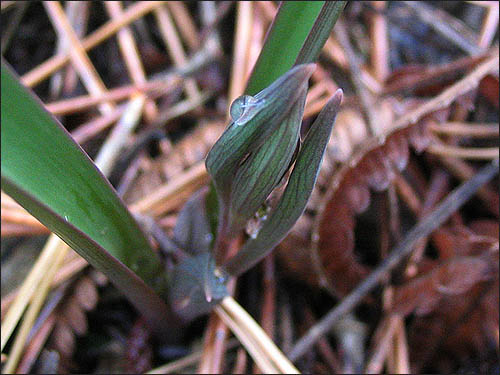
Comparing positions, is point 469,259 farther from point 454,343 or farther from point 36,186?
point 36,186

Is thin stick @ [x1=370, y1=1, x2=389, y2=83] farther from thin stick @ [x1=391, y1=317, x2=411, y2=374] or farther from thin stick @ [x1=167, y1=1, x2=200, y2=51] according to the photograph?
thin stick @ [x1=391, y1=317, x2=411, y2=374]

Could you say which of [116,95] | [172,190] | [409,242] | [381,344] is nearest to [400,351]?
[381,344]

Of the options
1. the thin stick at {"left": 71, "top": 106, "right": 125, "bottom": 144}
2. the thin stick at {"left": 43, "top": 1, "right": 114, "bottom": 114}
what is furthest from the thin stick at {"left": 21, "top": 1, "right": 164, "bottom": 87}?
the thin stick at {"left": 71, "top": 106, "right": 125, "bottom": 144}

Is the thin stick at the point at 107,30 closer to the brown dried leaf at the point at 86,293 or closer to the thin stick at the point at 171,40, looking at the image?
the thin stick at the point at 171,40

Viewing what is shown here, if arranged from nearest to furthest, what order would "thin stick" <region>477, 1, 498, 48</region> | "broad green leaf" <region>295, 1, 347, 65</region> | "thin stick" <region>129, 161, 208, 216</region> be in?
"broad green leaf" <region>295, 1, 347, 65</region> → "thin stick" <region>129, 161, 208, 216</region> → "thin stick" <region>477, 1, 498, 48</region>

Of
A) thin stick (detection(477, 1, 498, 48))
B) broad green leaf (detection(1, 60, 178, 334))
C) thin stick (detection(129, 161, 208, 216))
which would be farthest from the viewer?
thin stick (detection(477, 1, 498, 48))

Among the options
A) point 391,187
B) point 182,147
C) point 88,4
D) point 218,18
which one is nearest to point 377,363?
point 391,187
